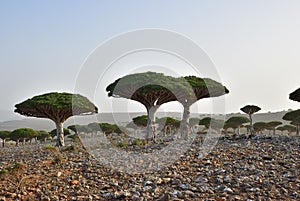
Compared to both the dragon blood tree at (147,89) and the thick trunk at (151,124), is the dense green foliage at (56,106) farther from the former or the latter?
the thick trunk at (151,124)

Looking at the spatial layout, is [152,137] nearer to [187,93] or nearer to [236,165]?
[187,93]

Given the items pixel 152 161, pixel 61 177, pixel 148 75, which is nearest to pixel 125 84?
pixel 148 75

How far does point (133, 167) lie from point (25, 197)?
Result: 4.90 meters

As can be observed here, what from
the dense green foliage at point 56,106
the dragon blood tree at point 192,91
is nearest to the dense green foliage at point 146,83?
the dragon blood tree at point 192,91

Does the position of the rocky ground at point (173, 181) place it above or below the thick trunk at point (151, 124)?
below

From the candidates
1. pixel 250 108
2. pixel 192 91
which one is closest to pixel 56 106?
pixel 192 91

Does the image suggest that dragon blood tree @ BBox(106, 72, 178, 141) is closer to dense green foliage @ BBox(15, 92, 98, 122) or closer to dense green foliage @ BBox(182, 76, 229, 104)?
dense green foliage @ BBox(182, 76, 229, 104)

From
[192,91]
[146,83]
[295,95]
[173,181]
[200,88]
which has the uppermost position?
[146,83]

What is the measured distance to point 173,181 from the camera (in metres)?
9.90

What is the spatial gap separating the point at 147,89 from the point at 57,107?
8.35 meters

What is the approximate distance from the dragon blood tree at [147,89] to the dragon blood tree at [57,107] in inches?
117

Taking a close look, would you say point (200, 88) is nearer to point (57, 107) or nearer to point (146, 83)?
point (146, 83)

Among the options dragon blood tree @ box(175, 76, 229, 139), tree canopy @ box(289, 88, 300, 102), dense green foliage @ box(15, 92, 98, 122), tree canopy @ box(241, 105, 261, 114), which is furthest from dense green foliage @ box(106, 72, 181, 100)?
tree canopy @ box(241, 105, 261, 114)

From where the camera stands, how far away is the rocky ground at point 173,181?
8.47 meters
